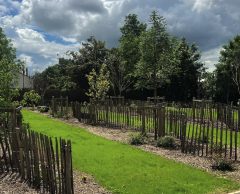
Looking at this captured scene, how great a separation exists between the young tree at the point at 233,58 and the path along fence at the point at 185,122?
40.5 feet

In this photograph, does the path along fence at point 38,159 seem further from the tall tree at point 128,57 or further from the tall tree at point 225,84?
the tall tree at point 225,84

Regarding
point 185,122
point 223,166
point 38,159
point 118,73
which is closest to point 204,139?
point 185,122

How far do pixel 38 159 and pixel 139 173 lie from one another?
9.70 feet

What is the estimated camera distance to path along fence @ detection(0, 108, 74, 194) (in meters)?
8.13

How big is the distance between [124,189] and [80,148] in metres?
5.74

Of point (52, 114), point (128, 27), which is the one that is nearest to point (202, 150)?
point (52, 114)

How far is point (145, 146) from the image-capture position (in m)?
15.9

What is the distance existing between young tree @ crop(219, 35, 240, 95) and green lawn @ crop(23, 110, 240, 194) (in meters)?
26.0

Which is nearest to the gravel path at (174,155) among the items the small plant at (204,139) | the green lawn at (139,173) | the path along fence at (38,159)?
the green lawn at (139,173)

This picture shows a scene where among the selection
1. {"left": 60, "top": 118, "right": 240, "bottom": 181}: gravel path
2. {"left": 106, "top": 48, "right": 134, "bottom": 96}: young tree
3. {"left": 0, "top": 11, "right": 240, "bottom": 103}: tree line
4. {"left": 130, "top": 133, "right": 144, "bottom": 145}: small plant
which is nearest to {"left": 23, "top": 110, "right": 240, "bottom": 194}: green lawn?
{"left": 60, "top": 118, "right": 240, "bottom": 181}: gravel path

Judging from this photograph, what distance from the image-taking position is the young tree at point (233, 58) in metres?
39.0

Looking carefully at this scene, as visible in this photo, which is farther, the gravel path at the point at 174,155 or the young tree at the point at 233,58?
the young tree at the point at 233,58

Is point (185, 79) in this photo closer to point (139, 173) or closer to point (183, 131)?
point (183, 131)

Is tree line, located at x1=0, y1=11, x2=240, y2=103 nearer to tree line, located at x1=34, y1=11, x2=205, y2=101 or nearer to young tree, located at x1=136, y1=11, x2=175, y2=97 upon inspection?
tree line, located at x1=34, y1=11, x2=205, y2=101
